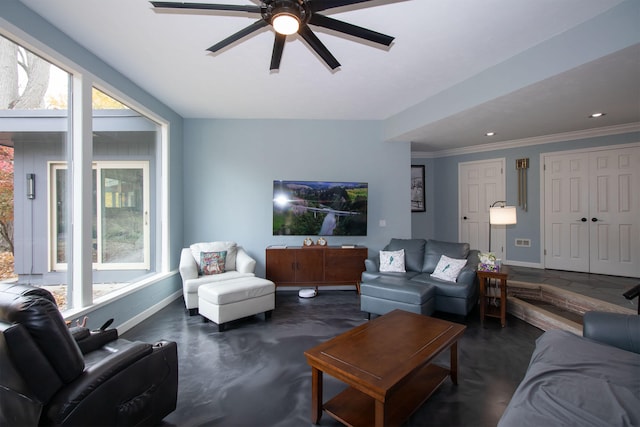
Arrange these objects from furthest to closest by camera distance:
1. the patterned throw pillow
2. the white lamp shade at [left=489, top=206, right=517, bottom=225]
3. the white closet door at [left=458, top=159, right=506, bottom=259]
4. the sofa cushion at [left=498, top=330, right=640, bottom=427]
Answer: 1. the white closet door at [left=458, top=159, right=506, bottom=259]
2. the patterned throw pillow
3. the white lamp shade at [left=489, top=206, right=517, bottom=225]
4. the sofa cushion at [left=498, top=330, right=640, bottom=427]

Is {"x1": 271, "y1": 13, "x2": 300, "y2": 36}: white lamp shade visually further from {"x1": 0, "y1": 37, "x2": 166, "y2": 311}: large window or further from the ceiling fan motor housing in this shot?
{"x1": 0, "y1": 37, "x2": 166, "y2": 311}: large window

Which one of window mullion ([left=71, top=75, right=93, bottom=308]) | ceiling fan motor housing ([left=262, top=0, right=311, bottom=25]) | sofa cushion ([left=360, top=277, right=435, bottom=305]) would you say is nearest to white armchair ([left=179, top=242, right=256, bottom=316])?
window mullion ([left=71, top=75, right=93, bottom=308])

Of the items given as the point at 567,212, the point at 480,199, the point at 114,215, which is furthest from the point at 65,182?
the point at 567,212

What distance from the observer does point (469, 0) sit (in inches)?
79.5

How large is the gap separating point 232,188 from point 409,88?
312 centimetres

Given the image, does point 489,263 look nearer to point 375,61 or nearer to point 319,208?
point 319,208

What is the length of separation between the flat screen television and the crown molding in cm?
248

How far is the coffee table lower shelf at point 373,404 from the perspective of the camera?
1.64 meters

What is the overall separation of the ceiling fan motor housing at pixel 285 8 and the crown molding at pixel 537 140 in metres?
5.14

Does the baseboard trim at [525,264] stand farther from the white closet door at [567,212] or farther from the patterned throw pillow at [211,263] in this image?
the patterned throw pillow at [211,263]

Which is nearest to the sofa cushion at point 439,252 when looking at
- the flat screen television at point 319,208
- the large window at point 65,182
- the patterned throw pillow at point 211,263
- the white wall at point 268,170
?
the white wall at point 268,170

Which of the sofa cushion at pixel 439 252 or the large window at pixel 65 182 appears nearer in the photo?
the large window at pixel 65 182

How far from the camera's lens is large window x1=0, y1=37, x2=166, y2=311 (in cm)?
221

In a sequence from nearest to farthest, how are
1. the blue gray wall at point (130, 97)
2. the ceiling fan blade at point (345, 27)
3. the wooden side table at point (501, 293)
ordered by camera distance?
1. the ceiling fan blade at point (345, 27)
2. the blue gray wall at point (130, 97)
3. the wooden side table at point (501, 293)
